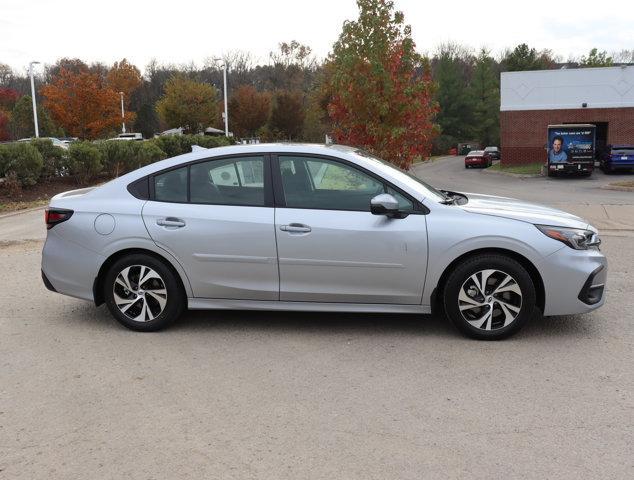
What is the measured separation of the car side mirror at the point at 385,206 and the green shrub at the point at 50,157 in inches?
649

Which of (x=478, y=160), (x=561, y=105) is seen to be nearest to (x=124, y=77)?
(x=478, y=160)

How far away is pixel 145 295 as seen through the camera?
545 centimetres

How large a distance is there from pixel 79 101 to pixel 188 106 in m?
9.96

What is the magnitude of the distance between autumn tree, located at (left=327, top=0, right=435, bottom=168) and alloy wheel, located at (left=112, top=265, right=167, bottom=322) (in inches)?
436

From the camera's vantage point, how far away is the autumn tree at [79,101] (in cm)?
4653

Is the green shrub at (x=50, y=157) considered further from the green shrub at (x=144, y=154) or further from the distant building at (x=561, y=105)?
the distant building at (x=561, y=105)

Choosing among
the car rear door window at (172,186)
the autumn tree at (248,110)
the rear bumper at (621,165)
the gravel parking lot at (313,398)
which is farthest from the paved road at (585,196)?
the autumn tree at (248,110)

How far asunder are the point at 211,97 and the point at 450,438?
55.1 meters

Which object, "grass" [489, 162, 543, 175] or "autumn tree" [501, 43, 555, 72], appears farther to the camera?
"autumn tree" [501, 43, 555, 72]

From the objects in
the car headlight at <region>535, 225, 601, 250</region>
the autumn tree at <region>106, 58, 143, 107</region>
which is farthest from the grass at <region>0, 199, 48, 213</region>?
the autumn tree at <region>106, 58, 143, 107</region>

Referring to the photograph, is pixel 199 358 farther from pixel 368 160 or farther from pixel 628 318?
pixel 628 318

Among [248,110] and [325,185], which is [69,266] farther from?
[248,110]

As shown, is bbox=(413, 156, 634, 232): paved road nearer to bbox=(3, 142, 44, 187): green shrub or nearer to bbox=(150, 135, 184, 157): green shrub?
bbox=(150, 135, 184, 157): green shrub

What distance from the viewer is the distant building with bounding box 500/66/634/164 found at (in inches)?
1380
